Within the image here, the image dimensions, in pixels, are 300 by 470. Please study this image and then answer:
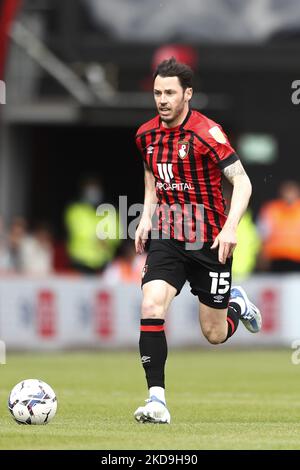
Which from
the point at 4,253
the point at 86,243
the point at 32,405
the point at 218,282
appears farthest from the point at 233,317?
the point at 86,243

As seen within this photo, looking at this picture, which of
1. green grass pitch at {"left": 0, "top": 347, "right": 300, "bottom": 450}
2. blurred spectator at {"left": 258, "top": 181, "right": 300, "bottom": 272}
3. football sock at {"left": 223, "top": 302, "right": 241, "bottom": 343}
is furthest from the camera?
blurred spectator at {"left": 258, "top": 181, "right": 300, "bottom": 272}

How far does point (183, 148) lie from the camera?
945cm

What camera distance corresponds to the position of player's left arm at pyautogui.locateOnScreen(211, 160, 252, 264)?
9023 mm

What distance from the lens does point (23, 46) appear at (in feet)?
77.5

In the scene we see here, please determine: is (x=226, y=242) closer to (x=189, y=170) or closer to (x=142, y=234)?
(x=189, y=170)

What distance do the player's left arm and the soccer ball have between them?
151cm

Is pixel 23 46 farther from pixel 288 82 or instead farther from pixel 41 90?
pixel 288 82

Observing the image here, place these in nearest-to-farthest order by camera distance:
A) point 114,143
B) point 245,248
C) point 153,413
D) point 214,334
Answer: point 153,413
point 214,334
point 245,248
point 114,143

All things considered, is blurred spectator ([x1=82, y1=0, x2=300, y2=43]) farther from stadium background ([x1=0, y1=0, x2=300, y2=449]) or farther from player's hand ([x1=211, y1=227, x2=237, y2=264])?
player's hand ([x1=211, y1=227, x2=237, y2=264])

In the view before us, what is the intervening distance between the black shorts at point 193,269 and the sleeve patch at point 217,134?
769 mm

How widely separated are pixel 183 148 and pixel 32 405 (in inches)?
81.8

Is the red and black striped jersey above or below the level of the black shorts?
above

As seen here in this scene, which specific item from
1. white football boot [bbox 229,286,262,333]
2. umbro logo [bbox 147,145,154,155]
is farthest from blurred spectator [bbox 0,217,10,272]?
umbro logo [bbox 147,145,154,155]

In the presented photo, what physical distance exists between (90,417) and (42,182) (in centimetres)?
1888
